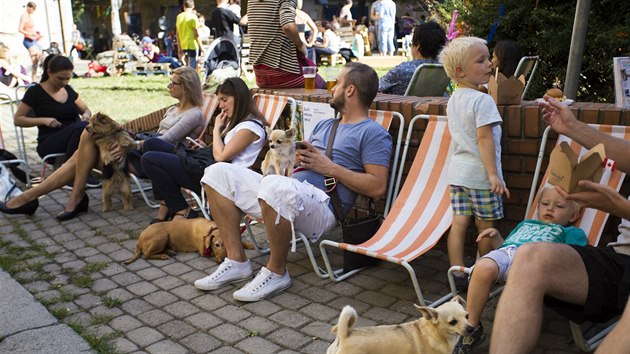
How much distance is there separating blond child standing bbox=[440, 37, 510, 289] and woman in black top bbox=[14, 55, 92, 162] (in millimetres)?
3880

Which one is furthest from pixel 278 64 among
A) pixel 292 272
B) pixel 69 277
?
pixel 69 277

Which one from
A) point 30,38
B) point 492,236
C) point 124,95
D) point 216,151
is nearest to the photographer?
point 492,236

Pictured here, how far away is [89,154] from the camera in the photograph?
537cm

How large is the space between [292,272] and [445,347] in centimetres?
164

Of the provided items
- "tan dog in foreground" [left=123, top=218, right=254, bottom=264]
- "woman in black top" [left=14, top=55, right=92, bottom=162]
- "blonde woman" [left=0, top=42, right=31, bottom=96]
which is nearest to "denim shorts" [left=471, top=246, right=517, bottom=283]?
"tan dog in foreground" [left=123, top=218, right=254, bottom=264]

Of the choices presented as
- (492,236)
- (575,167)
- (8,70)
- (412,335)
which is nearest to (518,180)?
(492,236)

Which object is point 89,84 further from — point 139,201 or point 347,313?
point 347,313

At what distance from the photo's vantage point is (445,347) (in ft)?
8.16

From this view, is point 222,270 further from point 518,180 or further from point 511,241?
point 518,180

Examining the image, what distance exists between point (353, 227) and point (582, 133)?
4.46 ft

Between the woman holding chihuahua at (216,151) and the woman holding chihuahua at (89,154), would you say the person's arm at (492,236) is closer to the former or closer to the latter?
the woman holding chihuahua at (216,151)

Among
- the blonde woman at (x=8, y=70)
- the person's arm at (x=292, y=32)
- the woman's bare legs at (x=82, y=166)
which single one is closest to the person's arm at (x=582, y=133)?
the person's arm at (x=292, y=32)

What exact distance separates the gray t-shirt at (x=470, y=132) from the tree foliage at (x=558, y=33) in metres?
2.31

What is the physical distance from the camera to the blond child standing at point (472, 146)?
125 inches
